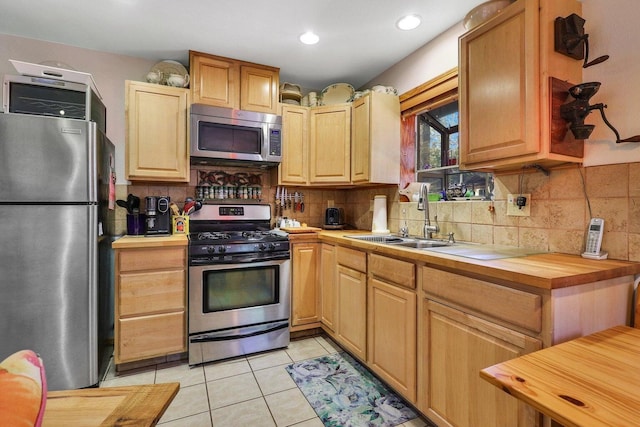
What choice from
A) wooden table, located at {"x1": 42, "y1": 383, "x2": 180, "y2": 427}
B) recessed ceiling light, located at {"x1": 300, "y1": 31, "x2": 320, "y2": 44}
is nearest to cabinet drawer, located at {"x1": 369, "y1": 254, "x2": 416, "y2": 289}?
wooden table, located at {"x1": 42, "y1": 383, "x2": 180, "y2": 427}

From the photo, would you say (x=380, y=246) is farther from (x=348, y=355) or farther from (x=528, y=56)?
(x=528, y=56)

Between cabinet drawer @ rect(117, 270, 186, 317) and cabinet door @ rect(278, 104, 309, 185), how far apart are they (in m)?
1.25

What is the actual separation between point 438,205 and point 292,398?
1634 mm

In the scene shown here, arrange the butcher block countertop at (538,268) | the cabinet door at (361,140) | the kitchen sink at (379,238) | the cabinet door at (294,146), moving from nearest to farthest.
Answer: the butcher block countertop at (538,268) < the kitchen sink at (379,238) < the cabinet door at (361,140) < the cabinet door at (294,146)

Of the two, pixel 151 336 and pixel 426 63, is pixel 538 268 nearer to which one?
pixel 426 63

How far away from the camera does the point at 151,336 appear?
212 centimetres

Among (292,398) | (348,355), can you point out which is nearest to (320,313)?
(348,355)

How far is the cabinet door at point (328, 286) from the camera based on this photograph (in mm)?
2441

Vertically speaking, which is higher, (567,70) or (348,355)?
(567,70)

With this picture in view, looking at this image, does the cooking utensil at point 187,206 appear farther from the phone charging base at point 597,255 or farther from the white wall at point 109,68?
the phone charging base at point 597,255

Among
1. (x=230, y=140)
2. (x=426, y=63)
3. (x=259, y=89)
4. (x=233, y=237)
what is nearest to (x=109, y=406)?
(x=233, y=237)

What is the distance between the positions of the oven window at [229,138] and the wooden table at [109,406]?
2039mm

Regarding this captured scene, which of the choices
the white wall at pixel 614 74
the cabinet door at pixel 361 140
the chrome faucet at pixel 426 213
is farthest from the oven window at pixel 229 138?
the white wall at pixel 614 74

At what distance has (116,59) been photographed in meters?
2.59
